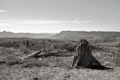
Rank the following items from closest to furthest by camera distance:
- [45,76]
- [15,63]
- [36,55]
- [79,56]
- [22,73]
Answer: [45,76] < [22,73] < [79,56] < [15,63] < [36,55]

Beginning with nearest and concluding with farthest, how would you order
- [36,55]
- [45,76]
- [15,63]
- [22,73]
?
[45,76], [22,73], [15,63], [36,55]

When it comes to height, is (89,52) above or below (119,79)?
above

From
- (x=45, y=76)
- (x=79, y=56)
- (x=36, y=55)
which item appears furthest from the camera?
(x=36, y=55)

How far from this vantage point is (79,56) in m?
7.87

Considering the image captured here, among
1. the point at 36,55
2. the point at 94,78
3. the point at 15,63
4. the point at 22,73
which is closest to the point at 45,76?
the point at 22,73

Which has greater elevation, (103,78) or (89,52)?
(89,52)

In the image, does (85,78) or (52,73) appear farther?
(52,73)

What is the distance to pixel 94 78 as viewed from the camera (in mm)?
5840

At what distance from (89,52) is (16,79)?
473 centimetres

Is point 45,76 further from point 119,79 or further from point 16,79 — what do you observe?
point 119,79

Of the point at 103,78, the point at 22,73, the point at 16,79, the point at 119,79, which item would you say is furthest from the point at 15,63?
the point at 119,79

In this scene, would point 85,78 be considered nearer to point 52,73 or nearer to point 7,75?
point 52,73

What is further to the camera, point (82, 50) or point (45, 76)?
point (82, 50)

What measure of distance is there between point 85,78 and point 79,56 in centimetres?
215
